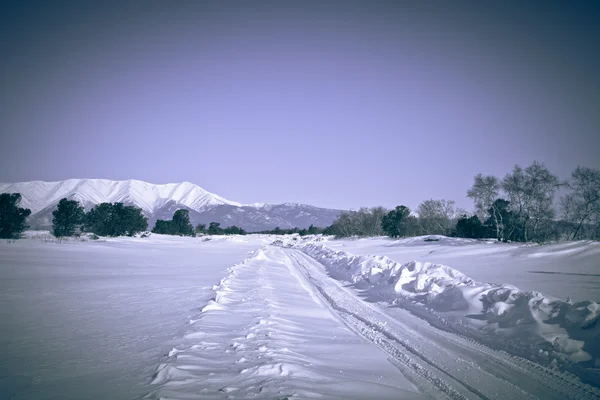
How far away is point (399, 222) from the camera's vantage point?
65938mm

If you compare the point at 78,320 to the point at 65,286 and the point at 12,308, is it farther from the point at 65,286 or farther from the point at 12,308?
the point at 65,286

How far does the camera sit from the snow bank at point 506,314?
17.0ft

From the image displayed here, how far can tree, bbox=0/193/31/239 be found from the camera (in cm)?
3553

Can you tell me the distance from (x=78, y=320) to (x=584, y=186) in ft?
136

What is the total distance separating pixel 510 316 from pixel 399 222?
6194 centimetres

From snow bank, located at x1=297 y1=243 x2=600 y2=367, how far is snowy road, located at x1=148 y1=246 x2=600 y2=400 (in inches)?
25.1

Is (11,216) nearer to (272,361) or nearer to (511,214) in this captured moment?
(272,361)

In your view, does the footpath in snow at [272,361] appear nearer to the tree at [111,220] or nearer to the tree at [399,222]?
the tree at [111,220]

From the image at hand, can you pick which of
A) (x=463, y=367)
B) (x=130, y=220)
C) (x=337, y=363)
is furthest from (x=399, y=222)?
(x=337, y=363)

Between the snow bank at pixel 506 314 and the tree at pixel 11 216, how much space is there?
46.0 meters

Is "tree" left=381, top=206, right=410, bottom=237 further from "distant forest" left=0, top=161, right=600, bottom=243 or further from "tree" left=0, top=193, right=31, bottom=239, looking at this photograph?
"tree" left=0, top=193, right=31, bottom=239

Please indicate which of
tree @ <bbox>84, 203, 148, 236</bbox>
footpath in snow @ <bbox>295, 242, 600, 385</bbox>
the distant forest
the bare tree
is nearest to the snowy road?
footpath in snow @ <bbox>295, 242, 600, 385</bbox>

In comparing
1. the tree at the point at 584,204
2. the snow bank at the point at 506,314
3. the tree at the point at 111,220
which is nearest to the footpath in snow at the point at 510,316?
A: the snow bank at the point at 506,314

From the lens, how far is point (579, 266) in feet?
52.1
